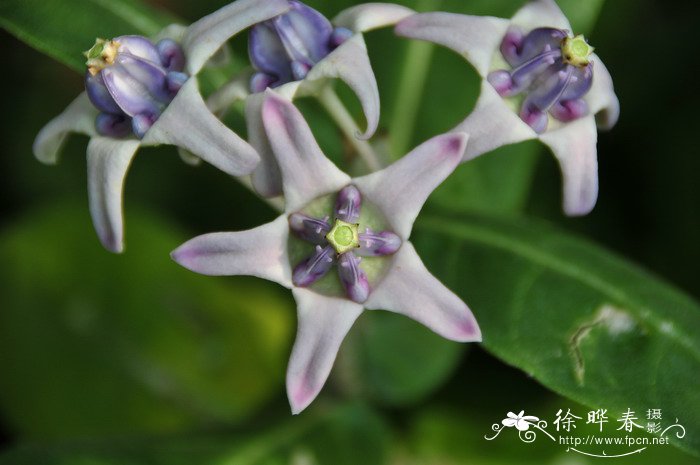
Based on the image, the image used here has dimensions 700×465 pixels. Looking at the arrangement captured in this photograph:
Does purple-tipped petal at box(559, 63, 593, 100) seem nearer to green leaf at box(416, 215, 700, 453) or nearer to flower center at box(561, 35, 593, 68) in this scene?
flower center at box(561, 35, 593, 68)

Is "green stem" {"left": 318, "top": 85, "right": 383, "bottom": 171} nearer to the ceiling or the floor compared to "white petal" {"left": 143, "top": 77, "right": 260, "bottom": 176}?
nearer to the floor

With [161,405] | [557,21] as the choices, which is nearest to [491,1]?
[557,21]

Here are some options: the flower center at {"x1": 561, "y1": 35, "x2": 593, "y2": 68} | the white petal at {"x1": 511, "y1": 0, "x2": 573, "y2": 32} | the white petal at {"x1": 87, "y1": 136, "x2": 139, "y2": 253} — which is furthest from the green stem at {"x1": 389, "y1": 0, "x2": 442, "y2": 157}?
the white petal at {"x1": 87, "y1": 136, "x2": 139, "y2": 253}

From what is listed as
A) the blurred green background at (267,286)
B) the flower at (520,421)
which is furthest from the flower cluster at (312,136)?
the flower at (520,421)

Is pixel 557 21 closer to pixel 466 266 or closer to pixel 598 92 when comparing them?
pixel 598 92

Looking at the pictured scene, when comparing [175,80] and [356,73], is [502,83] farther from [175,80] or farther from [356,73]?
[175,80]

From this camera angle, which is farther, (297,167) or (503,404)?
(503,404)
